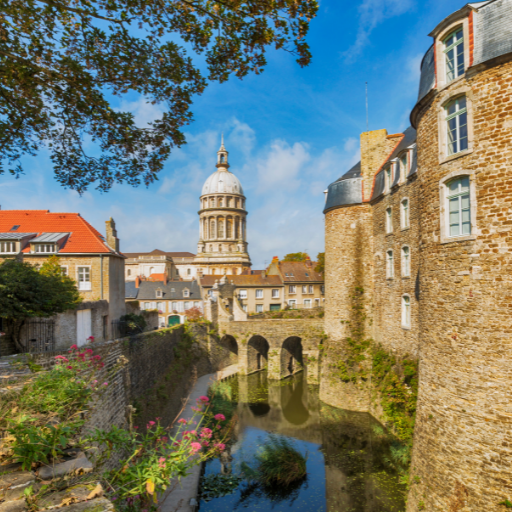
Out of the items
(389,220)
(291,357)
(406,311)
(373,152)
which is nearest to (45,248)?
(389,220)

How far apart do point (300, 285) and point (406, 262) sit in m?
27.3

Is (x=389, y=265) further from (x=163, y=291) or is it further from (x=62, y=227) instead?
(x=163, y=291)

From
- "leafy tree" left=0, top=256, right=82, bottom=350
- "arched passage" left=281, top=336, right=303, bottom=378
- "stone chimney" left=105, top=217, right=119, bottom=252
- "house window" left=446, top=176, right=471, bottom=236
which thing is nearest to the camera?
"house window" left=446, top=176, right=471, bottom=236

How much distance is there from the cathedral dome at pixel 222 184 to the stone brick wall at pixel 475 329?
214ft

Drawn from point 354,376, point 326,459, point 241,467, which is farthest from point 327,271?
point 241,467

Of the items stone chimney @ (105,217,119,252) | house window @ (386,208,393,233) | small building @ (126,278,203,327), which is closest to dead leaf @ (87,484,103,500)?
house window @ (386,208,393,233)

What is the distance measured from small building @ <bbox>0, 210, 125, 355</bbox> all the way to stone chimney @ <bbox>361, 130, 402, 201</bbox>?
42.9 ft

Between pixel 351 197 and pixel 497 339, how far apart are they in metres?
11.8

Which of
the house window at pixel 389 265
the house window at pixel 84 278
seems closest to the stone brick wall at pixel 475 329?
the house window at pixel 389 265

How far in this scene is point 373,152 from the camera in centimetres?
1759

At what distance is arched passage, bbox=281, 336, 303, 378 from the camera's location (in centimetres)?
2626

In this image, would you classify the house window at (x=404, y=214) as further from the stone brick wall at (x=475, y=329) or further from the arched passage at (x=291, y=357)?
the arched passage at (x=291, y=357)

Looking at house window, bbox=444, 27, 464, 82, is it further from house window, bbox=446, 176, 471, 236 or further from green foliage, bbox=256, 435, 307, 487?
green foliage, bbox=256, 435, 307, 487

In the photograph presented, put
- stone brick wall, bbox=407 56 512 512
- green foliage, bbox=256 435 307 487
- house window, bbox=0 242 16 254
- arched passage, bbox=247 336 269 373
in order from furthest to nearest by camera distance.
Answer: arched passage, bbox=247 336 269 373, house window, bbox=0 242 16 254, green foliage, bbox=256 435 307 487, stone brick wall, bbox=407 56 512 512
